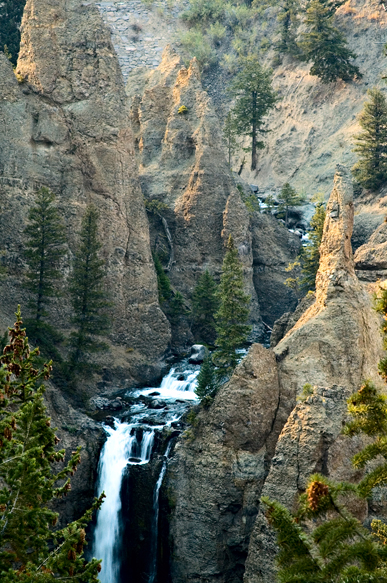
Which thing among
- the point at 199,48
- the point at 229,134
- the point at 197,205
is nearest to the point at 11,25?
the point at 229,134

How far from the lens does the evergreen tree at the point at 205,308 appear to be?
6588 cm

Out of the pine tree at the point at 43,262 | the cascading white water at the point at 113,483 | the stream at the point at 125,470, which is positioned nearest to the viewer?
the stream at the point at 125,470

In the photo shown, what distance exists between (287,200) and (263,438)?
45.6 m

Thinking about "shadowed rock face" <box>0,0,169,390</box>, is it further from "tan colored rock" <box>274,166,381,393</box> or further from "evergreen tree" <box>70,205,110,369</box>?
"tan colored rock" <box>274,166,381,393</box>

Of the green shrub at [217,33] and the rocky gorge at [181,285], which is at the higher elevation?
the green shrub at [217,33]

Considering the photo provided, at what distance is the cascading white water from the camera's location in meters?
44.9

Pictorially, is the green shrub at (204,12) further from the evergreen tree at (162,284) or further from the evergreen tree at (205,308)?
the evergreen tree at (205,308)

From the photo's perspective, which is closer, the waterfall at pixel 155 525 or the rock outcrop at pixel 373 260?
the waterfall at pixel 155 525

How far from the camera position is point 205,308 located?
66125mm

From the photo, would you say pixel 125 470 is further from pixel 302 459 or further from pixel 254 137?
pixel 254 137

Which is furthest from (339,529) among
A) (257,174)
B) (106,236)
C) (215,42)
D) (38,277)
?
(215,42)

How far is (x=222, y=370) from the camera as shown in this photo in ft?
168

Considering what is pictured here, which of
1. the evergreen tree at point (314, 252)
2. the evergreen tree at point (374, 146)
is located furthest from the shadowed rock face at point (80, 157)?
the evergreen tree at point (374, 146)

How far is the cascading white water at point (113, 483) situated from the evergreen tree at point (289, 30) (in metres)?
71.2
